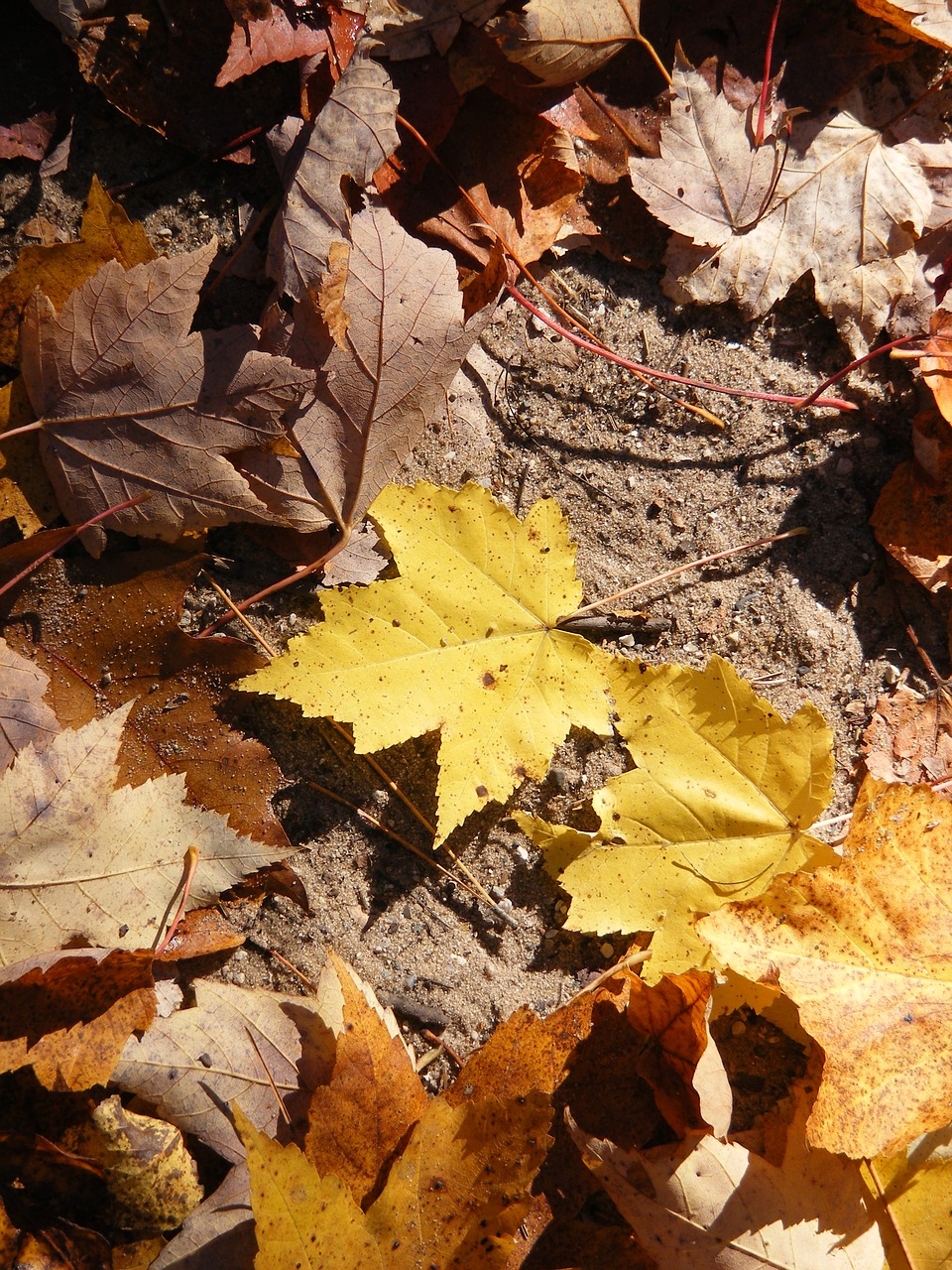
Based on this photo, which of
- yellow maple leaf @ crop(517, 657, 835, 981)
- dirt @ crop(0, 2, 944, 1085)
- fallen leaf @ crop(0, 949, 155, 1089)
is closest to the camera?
fallen leaf @ crop(0, 949, 155, 1089)

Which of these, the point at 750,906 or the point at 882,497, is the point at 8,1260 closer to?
the point at 750,906

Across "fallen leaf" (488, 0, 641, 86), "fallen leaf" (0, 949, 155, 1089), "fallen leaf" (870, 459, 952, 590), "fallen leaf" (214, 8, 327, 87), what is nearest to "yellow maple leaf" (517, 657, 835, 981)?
"fallen leaf" (870, 459, 952, 590)

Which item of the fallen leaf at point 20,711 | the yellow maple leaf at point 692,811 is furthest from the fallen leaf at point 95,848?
the yellow maple leaf at point 692,811

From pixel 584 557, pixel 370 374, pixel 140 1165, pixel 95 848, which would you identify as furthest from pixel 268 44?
pixel 140 1165

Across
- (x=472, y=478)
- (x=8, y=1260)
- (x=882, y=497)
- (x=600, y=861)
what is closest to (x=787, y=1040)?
(x=600, y=861)

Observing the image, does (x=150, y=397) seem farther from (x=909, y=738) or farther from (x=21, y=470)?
(x=909, y=738)

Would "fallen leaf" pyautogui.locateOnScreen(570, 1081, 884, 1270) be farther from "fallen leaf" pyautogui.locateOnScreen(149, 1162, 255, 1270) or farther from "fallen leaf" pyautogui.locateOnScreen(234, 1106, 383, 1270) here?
"fallen leaf" pyautogui.locateOnScreen(149, 1162, 255, 1270)

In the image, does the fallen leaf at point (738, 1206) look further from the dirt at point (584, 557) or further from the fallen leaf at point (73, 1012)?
the fallen leaf at point (73, 1012)
